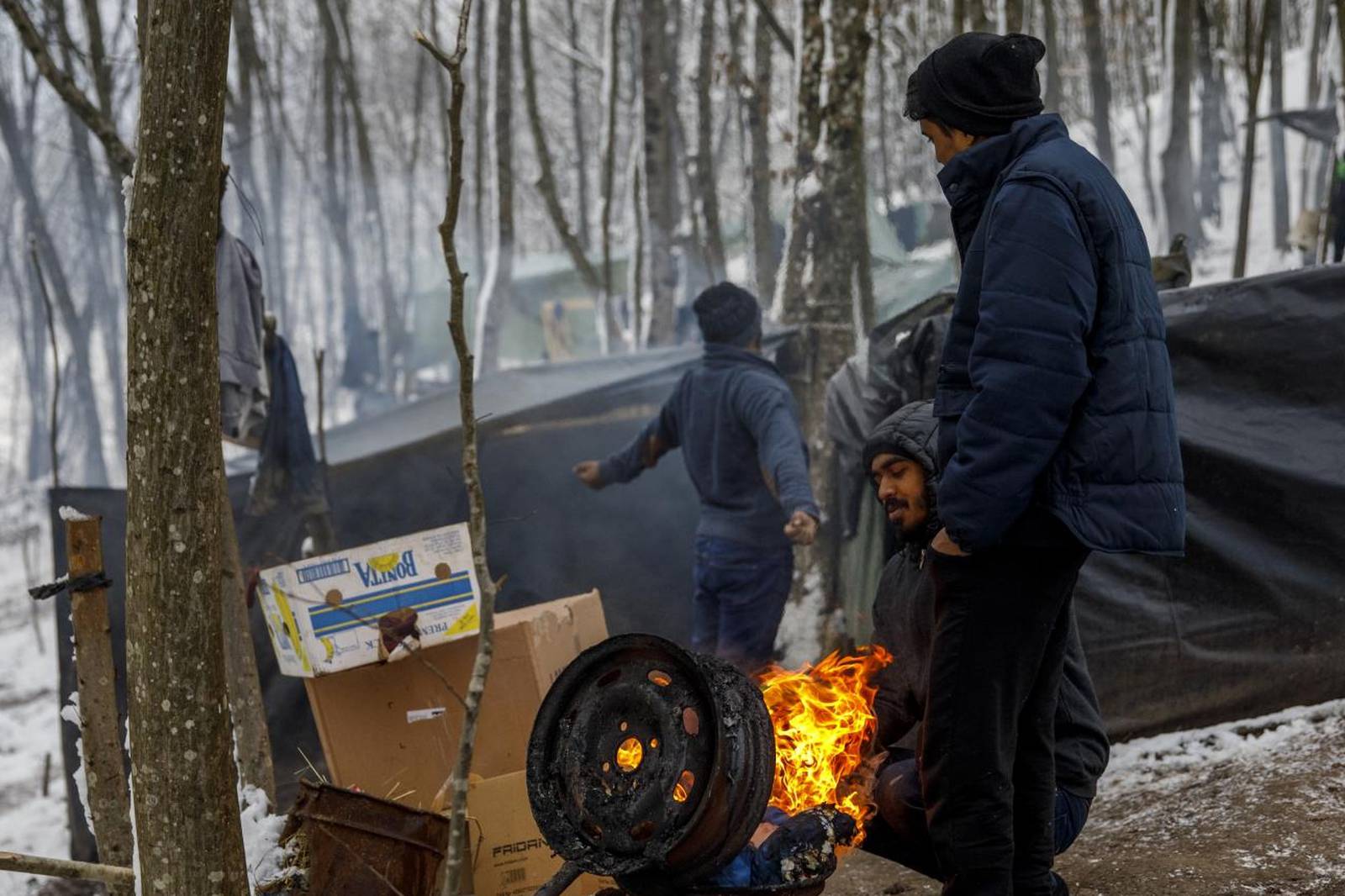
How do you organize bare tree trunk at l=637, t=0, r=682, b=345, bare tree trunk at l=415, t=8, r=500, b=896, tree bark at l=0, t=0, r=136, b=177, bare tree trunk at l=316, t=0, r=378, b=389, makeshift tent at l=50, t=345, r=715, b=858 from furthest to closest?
bare tree trunk at l=316, t=0, r=378, b=389 → bare tree trunk at l=637, t=0, r=682, b=345 → makeshift tent at l=50, t=345, r=715, b=858 → tree bark at l=0, t=0, r=136, b=177 → bare tree trunk at l=415, t=8, r=500, b=896

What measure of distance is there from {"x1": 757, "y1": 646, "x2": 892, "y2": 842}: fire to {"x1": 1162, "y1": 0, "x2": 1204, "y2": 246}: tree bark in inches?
505

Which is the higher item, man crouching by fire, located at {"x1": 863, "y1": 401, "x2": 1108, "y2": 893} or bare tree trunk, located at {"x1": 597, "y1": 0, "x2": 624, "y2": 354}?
bare tree trunk, located at {"x1": 597, "y1": 0, "x2": 624, "y2": 354}

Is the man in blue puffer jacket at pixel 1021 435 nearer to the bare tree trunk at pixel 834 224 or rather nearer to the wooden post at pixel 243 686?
the wooden post at pixel 243 686

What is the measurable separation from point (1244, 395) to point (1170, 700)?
1231 millimetres

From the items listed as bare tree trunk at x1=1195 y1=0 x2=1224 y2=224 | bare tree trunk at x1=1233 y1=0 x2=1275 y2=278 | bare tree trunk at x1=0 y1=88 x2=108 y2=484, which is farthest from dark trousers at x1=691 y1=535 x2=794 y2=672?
bare tree trunk at x1=1195 y1=0 x2=1224 y2=224

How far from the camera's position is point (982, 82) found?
8.79 feet

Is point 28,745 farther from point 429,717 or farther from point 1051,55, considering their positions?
point 1051,55

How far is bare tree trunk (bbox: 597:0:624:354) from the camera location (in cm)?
1362

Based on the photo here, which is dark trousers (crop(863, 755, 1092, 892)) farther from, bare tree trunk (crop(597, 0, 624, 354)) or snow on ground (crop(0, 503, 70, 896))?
bare tree trunk (crop(597, 0, 624, 354))

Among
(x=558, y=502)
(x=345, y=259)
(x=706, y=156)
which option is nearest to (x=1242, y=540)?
(x=558, y=502)

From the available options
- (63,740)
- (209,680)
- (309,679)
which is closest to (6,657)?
(63,740)

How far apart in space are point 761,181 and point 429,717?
12.5 meters

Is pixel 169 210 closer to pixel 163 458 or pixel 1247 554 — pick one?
pixel 163 458

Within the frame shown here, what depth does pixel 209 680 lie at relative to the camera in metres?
2.44
